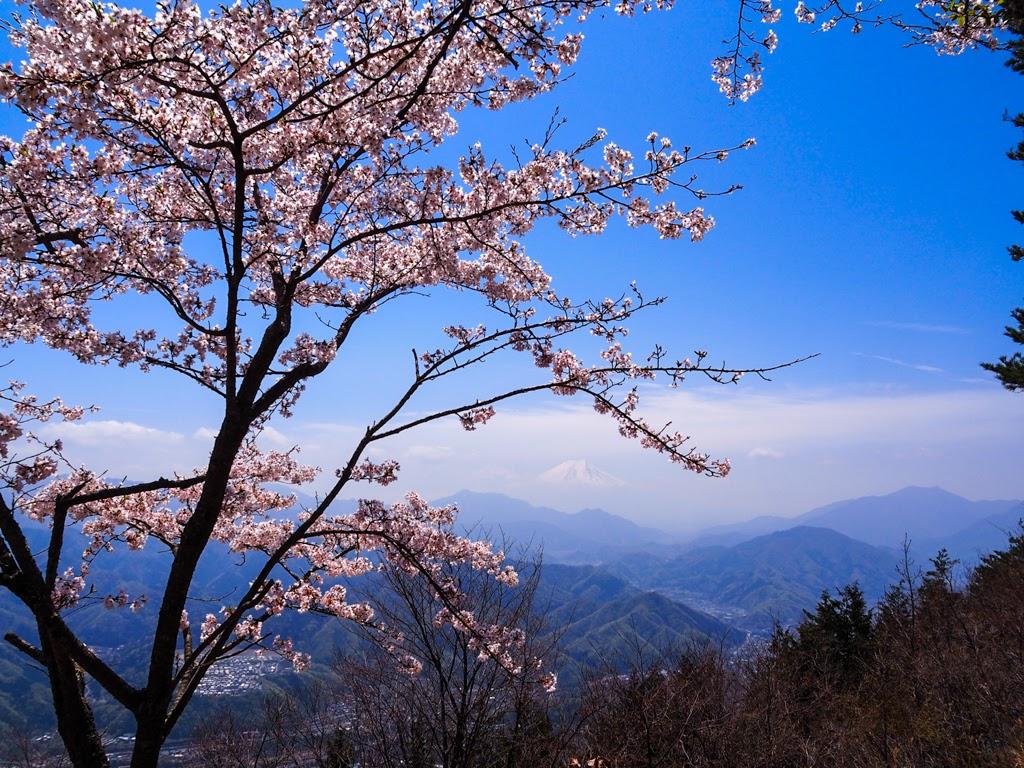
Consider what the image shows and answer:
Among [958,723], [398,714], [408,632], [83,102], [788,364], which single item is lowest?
[958,723]

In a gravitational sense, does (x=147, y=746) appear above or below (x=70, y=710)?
below

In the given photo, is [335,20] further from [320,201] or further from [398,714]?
[398,714]

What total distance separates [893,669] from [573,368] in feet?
74.7

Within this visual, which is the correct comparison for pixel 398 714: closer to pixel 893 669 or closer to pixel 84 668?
pixel 84 668

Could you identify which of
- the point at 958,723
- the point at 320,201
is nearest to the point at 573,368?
the point at 320,201

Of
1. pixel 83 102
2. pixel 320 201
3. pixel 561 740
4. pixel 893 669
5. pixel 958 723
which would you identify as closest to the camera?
pixel 83 102

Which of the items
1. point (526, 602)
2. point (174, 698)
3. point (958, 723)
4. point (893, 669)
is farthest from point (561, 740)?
point (893, 669)

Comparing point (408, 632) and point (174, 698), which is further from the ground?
point (174, 698)

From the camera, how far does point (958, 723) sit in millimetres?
13141

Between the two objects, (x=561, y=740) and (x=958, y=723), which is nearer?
(x=561, y=740)

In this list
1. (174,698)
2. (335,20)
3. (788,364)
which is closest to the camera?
(335,20)

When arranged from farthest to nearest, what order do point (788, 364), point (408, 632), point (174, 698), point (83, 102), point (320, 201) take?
point (408, 632), point (320, 201), point (174, 698), point (788, 364), point (83, 102)

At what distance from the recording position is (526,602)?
34.3ft

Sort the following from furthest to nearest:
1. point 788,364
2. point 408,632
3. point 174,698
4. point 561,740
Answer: point 561,740 → point 408,632 → point 174,698 → point 788,364
